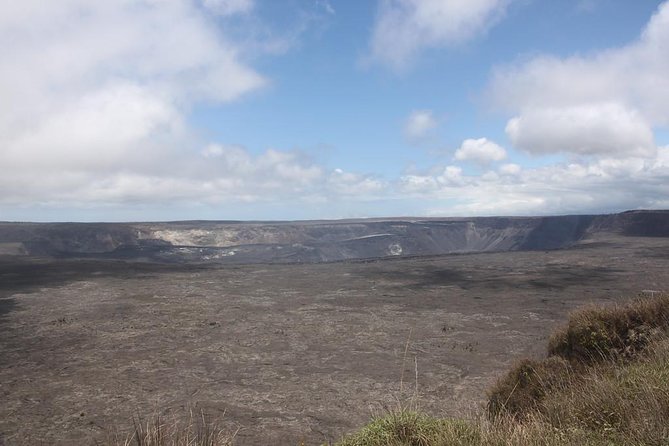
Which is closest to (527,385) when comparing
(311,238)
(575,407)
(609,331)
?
(609,331)

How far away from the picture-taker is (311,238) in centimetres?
6481

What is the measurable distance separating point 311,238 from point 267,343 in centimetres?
5263

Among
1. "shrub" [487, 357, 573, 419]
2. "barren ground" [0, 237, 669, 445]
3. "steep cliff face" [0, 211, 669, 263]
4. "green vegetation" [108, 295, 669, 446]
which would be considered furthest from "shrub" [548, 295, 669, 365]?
"steep cliff face" [0, 211, 669, 263]

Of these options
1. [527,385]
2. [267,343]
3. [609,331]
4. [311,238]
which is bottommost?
[267,343]

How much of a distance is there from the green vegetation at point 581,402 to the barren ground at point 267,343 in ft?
6.04

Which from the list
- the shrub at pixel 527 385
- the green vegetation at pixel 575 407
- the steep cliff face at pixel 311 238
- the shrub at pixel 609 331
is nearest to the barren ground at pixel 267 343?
the shrub at pixel 527 385

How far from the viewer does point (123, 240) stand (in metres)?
57.1

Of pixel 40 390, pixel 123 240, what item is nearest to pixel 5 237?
pixel 123 240

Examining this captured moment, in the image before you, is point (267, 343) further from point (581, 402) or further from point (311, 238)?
point (311, 238)

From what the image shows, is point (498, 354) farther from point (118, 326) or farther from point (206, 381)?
point (118, 326)

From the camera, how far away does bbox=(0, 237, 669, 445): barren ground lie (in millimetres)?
7734

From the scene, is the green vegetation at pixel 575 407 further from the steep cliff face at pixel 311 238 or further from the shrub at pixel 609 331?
the steep cliff face at pixel 311 238

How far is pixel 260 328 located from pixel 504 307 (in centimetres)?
854

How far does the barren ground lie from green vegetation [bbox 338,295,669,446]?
1.84 m
